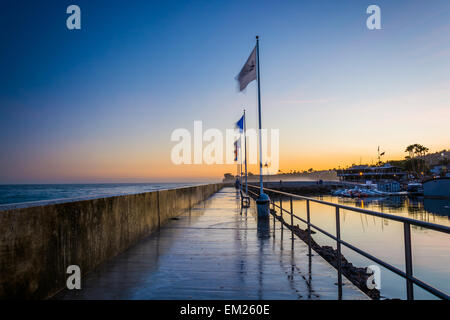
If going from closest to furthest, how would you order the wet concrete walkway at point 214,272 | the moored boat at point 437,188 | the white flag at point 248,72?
the wet concrete walkway at point 214,272 < the white flag at point 248,72 < the moored boat at point 437,188

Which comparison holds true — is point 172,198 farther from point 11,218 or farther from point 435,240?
point 435,240

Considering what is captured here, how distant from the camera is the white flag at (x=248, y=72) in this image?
40.2ft

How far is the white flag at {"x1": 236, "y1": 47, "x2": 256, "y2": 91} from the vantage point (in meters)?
12.2

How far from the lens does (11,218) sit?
3.15 metres

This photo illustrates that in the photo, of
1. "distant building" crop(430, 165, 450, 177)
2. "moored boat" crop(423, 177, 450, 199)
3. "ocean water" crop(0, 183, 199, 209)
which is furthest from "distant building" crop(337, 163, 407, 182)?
"ocean water" crop(0, 183, 199, 209)

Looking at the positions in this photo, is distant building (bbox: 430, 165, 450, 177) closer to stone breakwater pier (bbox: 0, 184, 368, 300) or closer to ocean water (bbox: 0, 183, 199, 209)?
ocean water (bbox: 0, 183, 199, 209)

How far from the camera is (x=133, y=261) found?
5484 mm

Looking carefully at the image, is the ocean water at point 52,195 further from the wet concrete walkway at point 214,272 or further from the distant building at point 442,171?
the distant building at point 442,171

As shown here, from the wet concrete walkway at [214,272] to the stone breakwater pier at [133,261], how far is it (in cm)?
1

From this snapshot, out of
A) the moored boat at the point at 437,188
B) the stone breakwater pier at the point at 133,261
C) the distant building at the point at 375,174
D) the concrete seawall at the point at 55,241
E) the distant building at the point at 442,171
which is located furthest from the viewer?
the distant building at the point at 375,174

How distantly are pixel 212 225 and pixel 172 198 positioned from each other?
9.23 ft

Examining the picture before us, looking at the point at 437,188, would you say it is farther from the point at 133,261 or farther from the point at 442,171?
the point at 442,171

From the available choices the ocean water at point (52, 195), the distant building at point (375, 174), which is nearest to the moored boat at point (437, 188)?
the ocean water at point (52, 195)

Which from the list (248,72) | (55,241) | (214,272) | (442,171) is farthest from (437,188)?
(442,171)
